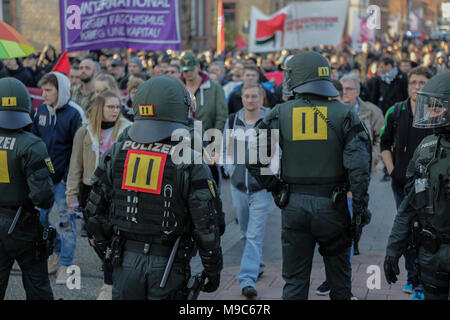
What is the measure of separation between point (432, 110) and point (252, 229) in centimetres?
255

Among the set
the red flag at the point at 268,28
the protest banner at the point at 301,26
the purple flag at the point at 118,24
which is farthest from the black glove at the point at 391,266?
the red flag at the point at 268,28

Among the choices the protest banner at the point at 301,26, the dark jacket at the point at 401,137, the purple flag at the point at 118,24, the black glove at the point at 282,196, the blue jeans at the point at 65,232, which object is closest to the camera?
the black glove at the point at 282,196

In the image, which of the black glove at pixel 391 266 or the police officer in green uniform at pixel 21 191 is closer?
the black glove at pixel 391 266

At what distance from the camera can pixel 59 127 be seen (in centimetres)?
611

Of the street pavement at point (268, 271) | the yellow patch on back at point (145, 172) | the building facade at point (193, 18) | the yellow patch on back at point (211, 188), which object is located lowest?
the street pavement at point (268, 271)

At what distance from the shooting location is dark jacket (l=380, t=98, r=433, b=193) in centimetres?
532

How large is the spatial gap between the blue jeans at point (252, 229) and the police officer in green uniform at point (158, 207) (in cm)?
206

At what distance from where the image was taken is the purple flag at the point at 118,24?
7.96 m

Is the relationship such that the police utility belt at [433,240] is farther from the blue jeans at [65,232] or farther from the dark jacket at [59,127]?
the dark jacket at [59,127]

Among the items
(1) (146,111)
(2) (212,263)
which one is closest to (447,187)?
(2) (212,263)

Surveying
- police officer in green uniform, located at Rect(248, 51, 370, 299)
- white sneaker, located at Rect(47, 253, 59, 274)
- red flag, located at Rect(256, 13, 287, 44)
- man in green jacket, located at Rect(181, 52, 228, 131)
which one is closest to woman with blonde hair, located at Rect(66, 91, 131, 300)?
white sneaker, located at Rect(47, 253, 59, 274)

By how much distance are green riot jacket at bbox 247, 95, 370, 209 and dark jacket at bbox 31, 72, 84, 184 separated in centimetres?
263

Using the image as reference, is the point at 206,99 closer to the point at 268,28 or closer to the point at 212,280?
the point at 212,280

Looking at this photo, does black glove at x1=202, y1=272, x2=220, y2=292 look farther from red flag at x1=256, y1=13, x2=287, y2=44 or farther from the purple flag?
red flag at x1=256, y1=13, x2=287, y2=44
